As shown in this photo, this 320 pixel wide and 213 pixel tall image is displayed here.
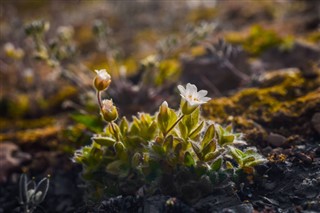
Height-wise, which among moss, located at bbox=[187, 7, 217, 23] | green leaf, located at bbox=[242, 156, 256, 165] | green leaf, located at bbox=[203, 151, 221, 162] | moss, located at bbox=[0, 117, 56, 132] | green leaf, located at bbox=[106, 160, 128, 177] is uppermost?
moss, located at bbox=[187, 7, 217, 23]

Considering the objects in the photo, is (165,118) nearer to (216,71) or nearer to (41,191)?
(41,191)

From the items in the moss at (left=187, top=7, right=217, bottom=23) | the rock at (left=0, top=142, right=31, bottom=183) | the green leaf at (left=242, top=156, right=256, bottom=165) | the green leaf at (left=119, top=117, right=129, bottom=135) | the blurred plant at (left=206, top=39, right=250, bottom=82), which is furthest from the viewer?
the moss at (left=187, top=7, right=217, bottom=23)

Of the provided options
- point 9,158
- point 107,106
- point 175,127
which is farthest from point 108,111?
point 9,158

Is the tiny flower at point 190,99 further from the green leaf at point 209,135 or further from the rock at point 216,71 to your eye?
the rock at point 216,71

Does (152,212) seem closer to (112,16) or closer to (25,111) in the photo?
(25,111)

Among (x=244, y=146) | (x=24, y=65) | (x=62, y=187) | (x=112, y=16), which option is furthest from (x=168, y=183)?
(x=112, y=16)

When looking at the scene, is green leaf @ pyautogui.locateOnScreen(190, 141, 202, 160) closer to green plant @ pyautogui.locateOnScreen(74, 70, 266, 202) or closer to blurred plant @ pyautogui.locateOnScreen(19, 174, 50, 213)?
green plant @ pyautogui.locateOnScreen(74, 70, 266, 202)

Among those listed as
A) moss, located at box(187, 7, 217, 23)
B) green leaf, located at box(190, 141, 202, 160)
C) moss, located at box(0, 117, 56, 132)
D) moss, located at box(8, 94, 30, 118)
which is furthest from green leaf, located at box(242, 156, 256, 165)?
moss, located at box(187, 7, 217, 23)
